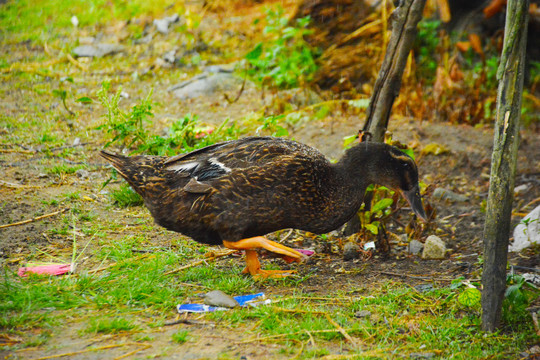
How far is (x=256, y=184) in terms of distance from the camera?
4031 mm

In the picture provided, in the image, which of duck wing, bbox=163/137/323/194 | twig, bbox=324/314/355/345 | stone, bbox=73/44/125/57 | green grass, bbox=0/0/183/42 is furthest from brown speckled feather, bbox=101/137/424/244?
green grass, bbox=0/0/183/42

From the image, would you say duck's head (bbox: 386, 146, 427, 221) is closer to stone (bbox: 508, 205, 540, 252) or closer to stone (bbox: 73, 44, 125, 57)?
stone (bbox: 508, 205, 540, 252)

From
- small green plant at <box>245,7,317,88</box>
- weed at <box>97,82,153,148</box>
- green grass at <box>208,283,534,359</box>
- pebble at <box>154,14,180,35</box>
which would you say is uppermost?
pebble at <box>154,14,180,35</box>

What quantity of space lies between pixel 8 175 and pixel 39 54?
15.1 feet

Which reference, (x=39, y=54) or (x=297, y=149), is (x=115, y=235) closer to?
(x=297, y=149)

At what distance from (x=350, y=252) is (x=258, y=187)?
3.54ft

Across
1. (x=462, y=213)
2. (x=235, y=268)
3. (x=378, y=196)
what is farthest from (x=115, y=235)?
(x=462, y=213)

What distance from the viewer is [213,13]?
414 inches

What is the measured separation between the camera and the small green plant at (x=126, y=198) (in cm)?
533

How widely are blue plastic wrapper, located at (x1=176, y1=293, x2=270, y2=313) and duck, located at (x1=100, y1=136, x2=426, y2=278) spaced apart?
1.11 feet

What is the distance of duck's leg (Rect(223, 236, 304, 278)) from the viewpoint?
13.2 feet

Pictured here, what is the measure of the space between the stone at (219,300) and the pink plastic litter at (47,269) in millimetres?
1018

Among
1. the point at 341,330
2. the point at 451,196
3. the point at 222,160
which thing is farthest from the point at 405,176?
the point at 451,196

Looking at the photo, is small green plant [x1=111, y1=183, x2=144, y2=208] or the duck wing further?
small green plant [x1=111, y1=183, x2=144, y2=208]
